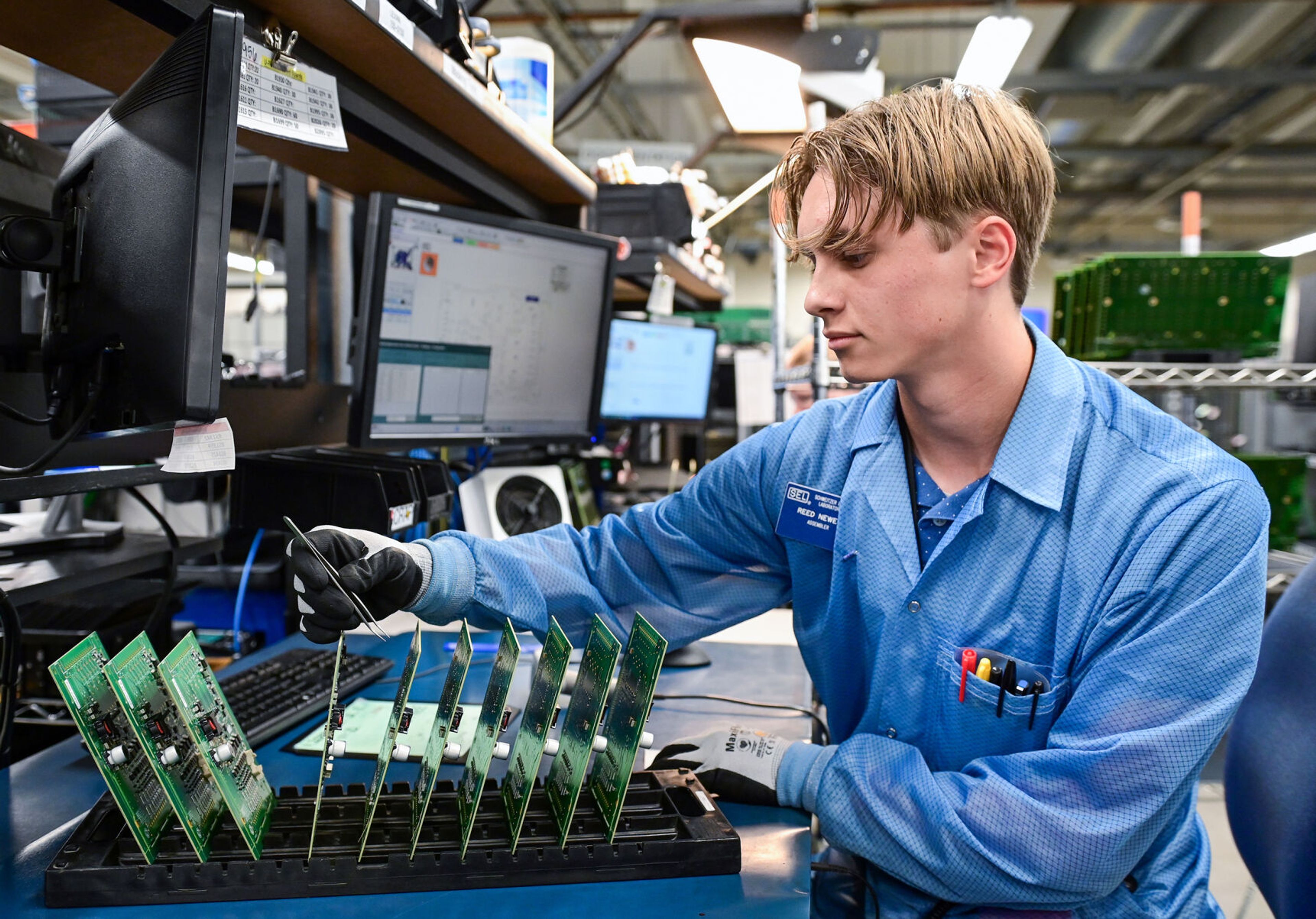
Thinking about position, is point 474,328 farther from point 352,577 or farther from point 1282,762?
point 1282,762

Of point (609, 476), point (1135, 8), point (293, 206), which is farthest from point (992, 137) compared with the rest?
point (1135, 8)

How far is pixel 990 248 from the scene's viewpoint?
3.55 ft

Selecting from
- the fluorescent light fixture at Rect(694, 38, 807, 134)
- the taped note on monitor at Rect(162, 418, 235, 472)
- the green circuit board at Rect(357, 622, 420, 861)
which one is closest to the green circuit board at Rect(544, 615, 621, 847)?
the green circuit board at Rect(357, 622, 420, 861)

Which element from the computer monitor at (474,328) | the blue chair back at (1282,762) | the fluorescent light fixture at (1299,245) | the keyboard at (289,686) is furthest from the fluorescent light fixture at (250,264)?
the fluorescent light fixture at (1299,245)

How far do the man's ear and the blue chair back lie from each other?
18.7 inches

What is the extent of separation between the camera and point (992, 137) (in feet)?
3.57

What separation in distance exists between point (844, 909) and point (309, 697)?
2.36 feet

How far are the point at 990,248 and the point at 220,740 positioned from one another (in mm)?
969

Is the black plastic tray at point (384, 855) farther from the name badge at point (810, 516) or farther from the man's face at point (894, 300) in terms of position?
the man's face at point (894, 300)

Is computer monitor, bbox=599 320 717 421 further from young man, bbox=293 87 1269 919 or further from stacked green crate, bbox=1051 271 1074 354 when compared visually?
young man, bbox=293 87 1269 919

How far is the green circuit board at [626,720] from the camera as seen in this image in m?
0.80

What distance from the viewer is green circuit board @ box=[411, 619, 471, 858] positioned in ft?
2.58

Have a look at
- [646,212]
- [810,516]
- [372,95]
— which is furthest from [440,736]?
[646,212]

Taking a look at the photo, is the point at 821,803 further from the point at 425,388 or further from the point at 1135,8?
the point at 1135,8
